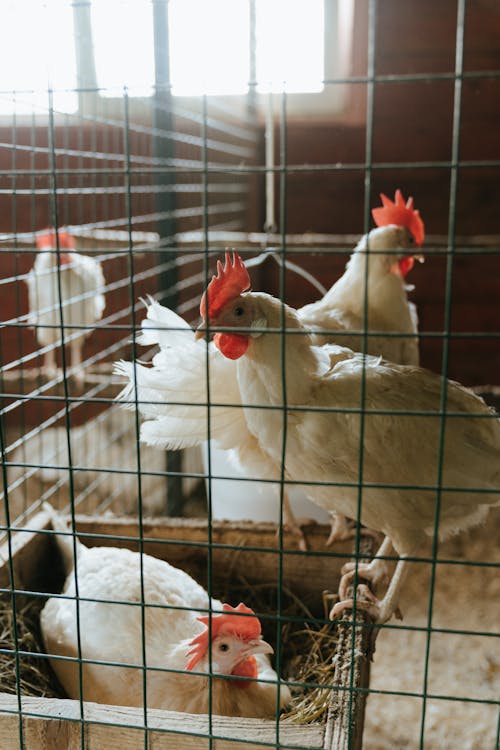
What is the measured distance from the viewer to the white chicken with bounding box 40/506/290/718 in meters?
1.57

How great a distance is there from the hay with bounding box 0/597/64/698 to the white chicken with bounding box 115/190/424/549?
0.54m

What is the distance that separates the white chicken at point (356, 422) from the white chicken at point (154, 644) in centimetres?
39

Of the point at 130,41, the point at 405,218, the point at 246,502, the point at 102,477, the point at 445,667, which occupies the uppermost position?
the point at 130,41

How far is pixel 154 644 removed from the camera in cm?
166

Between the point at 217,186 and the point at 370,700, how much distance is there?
115 inches

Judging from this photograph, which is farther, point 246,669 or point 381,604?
point 381,604

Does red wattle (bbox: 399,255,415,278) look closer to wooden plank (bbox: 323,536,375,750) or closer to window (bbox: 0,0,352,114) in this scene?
window (bbox: 0,0,352,114)

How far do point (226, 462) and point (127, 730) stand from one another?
133 centimetres

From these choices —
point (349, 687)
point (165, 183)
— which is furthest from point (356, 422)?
point (165, 183)

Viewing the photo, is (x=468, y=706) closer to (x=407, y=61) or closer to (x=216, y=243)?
(x=216, y=243)

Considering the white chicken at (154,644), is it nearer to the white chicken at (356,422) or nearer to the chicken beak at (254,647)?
the chicken beak at (254,647)

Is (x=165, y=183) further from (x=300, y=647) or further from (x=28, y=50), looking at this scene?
(x=300, y=647)

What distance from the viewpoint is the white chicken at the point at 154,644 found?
61.9 inches

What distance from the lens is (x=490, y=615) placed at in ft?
8.82
